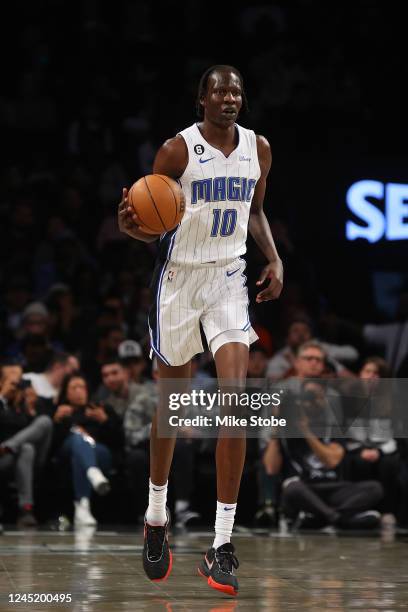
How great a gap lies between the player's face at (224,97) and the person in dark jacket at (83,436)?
162 inches

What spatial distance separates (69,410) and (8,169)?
409 centimetres

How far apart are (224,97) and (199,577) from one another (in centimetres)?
219

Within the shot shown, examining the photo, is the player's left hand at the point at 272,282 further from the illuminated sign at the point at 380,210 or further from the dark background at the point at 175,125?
the illuminated sign at the point at 380,210

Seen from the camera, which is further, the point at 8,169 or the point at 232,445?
the point at 8,169

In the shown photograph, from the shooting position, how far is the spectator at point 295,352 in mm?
10102

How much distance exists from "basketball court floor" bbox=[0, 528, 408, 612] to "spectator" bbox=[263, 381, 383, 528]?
0.62 metres

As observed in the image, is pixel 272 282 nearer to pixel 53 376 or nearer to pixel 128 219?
pixel 128 219

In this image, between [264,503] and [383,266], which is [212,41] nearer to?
[383,266]

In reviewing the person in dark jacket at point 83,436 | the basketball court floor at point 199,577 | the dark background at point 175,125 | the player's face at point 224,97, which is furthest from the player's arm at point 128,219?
the dark background at point 175,125

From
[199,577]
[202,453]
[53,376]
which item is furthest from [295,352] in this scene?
[199,577]

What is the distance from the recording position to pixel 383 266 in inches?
437

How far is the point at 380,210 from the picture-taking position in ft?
35.8

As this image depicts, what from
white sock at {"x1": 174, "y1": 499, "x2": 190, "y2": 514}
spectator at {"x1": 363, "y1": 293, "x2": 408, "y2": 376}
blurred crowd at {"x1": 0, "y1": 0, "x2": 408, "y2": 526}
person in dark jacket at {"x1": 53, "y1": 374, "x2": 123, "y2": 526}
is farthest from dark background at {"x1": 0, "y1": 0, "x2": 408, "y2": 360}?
white sock at {"x1": 174, "y1": 499, "x2": 190, "y2": 514}

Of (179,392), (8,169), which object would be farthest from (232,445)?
(8,169)
